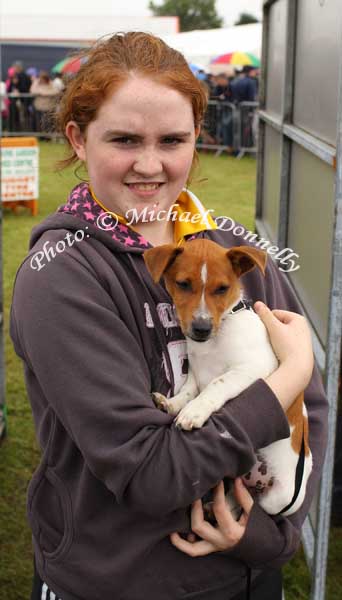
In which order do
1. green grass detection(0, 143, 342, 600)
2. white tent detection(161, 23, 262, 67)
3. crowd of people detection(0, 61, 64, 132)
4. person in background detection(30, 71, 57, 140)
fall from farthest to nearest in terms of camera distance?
white tent detection(161, 23, 262, 67), crowd of people detection(0, 61, 64, 132), person in background detection(30, 71, 57, 140), green grass detection(0, 143, 342, 600)

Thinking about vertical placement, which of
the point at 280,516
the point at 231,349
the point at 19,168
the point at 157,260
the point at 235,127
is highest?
the point at 157,260

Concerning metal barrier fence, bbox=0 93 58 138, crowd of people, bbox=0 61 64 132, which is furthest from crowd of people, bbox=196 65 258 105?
metal barrier fence, bbox=0 93 58 138

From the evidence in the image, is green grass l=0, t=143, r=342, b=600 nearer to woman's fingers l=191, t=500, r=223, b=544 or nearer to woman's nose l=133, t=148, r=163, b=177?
woman's nose l=133, t=148, r=163, b=177

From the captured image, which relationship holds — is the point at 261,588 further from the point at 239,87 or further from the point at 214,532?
the point at 239,87

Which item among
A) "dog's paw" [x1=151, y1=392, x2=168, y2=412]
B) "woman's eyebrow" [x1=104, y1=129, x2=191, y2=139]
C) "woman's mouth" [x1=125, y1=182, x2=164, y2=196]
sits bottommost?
"dog's paw" [x1=151, y1=392, x2=168, y2=412]

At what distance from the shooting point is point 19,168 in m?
11.1

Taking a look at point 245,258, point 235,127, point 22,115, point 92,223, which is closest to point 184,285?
point 245,258

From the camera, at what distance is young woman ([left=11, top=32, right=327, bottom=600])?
5.13 feet

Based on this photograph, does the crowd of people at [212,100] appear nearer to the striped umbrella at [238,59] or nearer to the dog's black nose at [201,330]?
the striped umbrella at [238,59]

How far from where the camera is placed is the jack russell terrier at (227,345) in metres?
1.84

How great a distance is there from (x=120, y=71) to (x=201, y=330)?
0.68 meters

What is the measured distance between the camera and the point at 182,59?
190cm

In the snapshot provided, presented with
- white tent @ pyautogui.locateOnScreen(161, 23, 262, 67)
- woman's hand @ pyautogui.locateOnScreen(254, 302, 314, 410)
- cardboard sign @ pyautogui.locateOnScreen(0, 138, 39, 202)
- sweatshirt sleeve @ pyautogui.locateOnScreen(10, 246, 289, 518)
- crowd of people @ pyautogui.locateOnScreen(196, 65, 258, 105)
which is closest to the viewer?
sweatshirt sleeve @ pyautogui.locateOnScreen(10, 246, 289, 518)

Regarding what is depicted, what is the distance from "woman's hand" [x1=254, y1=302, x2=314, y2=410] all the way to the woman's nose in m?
0.49
